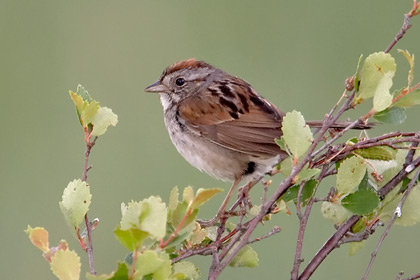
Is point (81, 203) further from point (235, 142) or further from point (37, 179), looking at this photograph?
point (37, 179)

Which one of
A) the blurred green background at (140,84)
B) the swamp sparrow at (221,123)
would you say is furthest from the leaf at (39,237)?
the blurred green background at (140,84)

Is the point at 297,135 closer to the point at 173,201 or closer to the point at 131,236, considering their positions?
the point at 173,201

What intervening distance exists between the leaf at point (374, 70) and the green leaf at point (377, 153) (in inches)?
6.2

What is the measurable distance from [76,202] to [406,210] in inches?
25.8

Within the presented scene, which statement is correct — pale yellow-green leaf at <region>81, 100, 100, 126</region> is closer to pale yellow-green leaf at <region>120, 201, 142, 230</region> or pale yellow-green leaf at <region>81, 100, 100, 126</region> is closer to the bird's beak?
pale yellow-green leaf at <region>120, 201, 142, 230</region>

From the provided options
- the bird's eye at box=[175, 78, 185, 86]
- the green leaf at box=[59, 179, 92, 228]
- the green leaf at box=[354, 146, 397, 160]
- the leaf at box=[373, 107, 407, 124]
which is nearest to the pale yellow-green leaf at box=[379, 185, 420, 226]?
the green leaf at box=[354, 146, 397, 160]

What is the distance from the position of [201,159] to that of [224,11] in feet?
9.74

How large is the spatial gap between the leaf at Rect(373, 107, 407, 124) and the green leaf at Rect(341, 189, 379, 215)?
0.14 meters

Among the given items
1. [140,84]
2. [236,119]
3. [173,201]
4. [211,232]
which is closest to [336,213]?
[211,232]

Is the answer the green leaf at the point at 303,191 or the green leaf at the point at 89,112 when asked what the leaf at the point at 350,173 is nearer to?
the green leaf at the point at 303,191

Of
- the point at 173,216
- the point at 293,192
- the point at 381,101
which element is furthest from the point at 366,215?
the point at 173,216

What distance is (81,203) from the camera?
5.70 feet

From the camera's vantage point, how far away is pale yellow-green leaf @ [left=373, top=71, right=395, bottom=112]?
1.69 m

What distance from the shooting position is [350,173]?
5.91ft
